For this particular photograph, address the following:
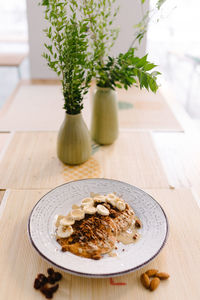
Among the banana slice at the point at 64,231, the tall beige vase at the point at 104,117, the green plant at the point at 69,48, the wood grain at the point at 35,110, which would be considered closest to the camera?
the banana slice at the point at 64,231

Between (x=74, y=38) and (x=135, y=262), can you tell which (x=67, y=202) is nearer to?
(x=135, y=262)

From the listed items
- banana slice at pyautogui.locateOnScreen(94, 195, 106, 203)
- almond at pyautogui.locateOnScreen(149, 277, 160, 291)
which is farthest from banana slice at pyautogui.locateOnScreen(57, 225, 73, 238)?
almond at pyautogui.locateOnScreen(149, 277, 160, 291)

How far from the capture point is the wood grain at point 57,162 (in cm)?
112

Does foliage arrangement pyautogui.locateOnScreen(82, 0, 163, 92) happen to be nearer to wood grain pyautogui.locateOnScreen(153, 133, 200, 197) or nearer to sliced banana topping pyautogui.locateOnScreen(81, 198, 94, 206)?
wood grain pyautogui.locateOnScreen(153, 133, 200, 197)

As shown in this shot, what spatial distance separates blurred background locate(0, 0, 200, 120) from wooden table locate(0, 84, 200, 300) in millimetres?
282

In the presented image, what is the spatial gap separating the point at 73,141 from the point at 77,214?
1.20 feet

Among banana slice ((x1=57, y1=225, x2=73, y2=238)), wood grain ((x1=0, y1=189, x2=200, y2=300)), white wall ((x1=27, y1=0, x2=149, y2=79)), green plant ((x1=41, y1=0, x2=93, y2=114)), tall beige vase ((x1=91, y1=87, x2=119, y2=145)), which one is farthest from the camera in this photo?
white wall ((x1=27, y1=0, x2=149, y2=79))

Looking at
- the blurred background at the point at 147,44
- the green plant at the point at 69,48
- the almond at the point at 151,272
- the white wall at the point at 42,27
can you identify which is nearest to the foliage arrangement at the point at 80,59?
Answer: the green plant at the point at 69,48

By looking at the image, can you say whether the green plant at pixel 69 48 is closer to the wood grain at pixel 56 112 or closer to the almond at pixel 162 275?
the wood grain at pixel 56 112

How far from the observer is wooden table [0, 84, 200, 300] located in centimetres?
72

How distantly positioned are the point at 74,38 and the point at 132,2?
117 centimetres

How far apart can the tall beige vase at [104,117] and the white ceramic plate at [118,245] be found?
13.1 inches

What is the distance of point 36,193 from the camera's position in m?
1.04

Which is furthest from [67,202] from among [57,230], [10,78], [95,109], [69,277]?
[10,78]
